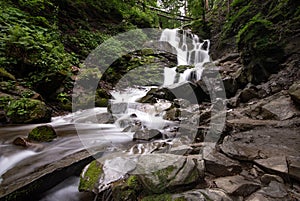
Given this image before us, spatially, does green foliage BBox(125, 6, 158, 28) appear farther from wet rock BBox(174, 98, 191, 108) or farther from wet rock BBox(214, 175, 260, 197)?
wet rock BBox(214, 175, 260, 197)

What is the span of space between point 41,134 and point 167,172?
9.07 ft

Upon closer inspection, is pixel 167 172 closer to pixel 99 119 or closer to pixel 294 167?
pixel 294 167

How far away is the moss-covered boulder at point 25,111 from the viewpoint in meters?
4.39

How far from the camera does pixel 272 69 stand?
18.6 ft

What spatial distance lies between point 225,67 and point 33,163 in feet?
26.0

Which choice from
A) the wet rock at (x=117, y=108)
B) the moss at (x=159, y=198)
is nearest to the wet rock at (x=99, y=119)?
the wet rock at (x=117, y=108)

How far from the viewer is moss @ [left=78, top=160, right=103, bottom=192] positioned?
233 centimetres

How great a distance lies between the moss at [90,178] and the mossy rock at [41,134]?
5.09ft

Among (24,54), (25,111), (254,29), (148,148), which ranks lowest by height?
(148,148)

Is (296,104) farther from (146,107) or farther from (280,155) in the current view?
(146,107)

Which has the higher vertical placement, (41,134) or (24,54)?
(24,54)

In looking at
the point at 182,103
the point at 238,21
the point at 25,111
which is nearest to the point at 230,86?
the point at 182,103

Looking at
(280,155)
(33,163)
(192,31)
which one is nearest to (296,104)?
(280,155)

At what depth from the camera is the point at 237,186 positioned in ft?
6.19
